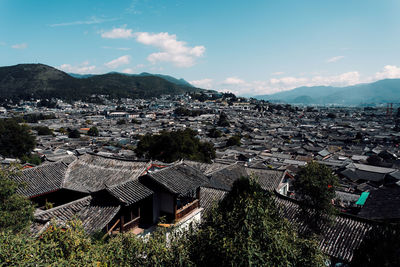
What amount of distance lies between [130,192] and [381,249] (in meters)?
7.93

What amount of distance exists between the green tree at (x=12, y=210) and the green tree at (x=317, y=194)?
10.8 m

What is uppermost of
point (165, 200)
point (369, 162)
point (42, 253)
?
point (42, 253)

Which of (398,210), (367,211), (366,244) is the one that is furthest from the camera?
(367,211)

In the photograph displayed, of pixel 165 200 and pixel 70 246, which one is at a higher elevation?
pixel 70 246

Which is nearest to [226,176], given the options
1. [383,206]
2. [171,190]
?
[383,206]

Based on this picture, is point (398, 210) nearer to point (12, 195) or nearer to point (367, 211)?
point (367, 211)

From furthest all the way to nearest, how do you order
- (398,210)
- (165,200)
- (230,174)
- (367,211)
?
1. (230,174)
2. (367,211)
3. (398,210)
4. (165,200)

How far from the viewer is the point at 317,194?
1095cm

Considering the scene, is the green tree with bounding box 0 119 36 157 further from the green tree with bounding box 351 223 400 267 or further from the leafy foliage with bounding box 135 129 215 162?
the green tree with bounding box 351 223 400 267

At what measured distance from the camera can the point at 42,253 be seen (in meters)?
4.70

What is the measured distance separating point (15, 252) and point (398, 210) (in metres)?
16.4

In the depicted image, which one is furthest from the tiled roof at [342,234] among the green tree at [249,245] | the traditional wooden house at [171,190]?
the green tree at [249,245]

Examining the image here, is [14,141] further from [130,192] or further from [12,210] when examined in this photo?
[130,192]

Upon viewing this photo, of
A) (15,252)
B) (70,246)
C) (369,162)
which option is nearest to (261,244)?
(70,246)
